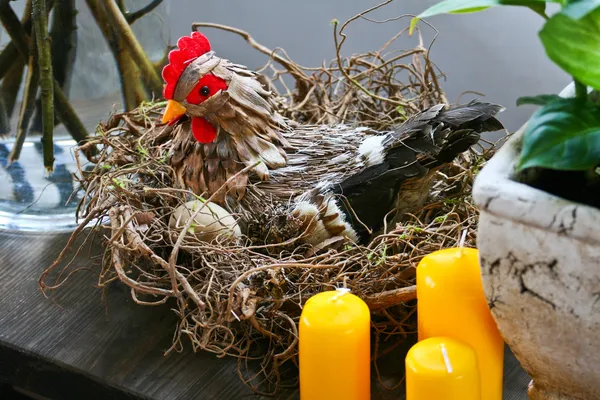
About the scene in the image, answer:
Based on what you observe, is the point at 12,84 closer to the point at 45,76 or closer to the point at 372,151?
the point at 45,76

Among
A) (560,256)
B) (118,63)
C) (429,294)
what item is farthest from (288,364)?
(118,63)

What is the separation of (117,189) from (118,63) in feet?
0.64

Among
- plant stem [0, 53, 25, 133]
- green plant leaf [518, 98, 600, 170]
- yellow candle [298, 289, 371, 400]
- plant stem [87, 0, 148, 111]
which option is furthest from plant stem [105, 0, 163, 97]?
green plant leaf [518, 98, 600, 170]

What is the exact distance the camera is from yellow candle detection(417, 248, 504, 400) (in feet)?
1.60

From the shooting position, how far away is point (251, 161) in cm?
71

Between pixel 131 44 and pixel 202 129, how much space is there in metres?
0.19

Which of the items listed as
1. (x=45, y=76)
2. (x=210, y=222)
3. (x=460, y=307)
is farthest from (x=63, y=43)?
(x=460, y=307)

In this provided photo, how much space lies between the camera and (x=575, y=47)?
39cm

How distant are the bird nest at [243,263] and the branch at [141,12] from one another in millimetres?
101

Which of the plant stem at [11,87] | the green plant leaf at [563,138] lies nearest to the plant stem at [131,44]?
the plant stem at [11,87]

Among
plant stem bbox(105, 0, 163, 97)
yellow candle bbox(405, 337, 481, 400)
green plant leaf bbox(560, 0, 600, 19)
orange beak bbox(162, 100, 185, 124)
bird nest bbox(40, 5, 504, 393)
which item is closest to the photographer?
green plant leaf bbox(560, 0, 600, 19)

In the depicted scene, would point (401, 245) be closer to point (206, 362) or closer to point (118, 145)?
point (206, 362)

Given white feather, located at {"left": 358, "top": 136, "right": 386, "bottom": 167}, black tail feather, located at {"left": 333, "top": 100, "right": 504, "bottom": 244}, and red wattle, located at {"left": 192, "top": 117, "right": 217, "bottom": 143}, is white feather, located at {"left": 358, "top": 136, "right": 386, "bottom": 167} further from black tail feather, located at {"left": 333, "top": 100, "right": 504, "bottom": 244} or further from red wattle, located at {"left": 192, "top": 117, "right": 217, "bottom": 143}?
red wattle, located at {"left": 192, "top": 117, "right": 217, "bottom": 143}

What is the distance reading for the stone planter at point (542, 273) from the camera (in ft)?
1.23
